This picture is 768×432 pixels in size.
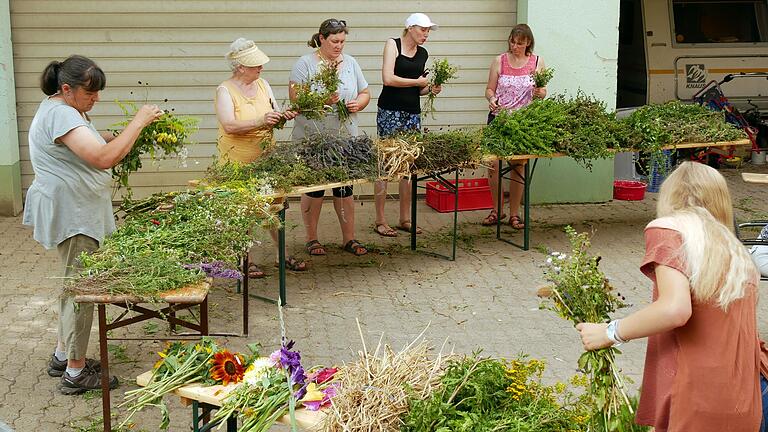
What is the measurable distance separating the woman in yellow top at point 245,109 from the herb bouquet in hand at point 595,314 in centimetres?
386

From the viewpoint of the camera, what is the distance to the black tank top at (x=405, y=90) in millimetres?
8812

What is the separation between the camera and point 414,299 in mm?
7648

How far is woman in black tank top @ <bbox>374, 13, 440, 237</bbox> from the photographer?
8.70 metres

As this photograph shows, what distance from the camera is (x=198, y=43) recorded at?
33.9 feet

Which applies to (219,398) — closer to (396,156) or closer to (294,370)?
(294,370)

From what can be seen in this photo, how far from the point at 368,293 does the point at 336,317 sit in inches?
25.4

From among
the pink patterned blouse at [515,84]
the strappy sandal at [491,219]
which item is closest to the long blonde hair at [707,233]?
the pink patterned blouse at [515,84]

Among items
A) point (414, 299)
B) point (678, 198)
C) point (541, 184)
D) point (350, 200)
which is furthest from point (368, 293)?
point (678, 198)

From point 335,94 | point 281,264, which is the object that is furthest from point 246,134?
point 281,264

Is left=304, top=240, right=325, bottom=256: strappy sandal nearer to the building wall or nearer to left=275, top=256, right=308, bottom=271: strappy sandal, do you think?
left=275, top=256, right=308, bottom=271: strappy sandal

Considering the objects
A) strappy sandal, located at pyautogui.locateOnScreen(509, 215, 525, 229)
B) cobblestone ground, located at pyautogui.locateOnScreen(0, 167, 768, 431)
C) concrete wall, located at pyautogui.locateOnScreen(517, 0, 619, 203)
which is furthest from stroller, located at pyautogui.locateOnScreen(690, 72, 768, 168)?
strappy sandal, located at pyautogui.locateOnScreen(509, 215, 525, 229)

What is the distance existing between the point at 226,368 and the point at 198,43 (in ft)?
21.8

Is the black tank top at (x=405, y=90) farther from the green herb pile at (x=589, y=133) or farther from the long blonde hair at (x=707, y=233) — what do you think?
the long blonde hair at (x=707, y=233)

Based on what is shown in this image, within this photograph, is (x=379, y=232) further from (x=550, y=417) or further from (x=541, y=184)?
(x=550, y=417)
